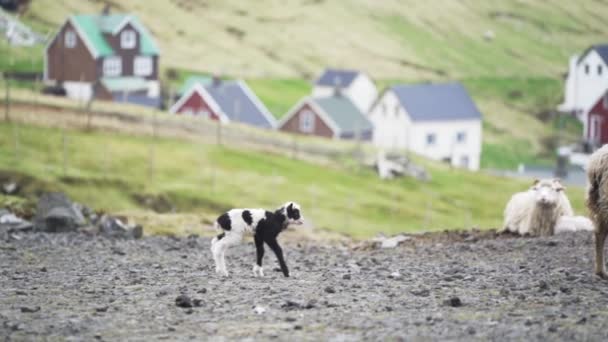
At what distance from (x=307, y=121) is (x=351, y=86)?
66.0 feet

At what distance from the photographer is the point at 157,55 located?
11244cm

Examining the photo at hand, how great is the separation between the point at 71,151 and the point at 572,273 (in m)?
47.8

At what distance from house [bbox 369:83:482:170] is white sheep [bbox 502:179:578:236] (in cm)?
7778

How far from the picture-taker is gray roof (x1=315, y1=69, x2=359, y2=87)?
13050cm

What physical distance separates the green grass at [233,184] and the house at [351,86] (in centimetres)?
5128

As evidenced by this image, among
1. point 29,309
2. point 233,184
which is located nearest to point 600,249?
point 29,309

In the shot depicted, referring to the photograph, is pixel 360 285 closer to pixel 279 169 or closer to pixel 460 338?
pixel 460 338

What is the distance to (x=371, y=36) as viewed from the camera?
167 m

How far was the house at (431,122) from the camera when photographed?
111750 mm

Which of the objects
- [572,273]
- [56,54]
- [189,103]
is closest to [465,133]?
[189,103]

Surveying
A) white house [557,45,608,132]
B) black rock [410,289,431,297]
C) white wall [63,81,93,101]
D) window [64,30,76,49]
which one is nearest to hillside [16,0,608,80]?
window [64,30,76,49]

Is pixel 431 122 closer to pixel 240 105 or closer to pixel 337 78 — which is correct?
pixel 240 105

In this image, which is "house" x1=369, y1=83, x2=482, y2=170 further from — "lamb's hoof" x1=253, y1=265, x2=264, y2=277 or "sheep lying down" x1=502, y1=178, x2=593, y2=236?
"lamb's hoof" x1=253, y1=265, x2=264, y2=277

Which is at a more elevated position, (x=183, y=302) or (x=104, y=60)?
(x=104, y=60)
